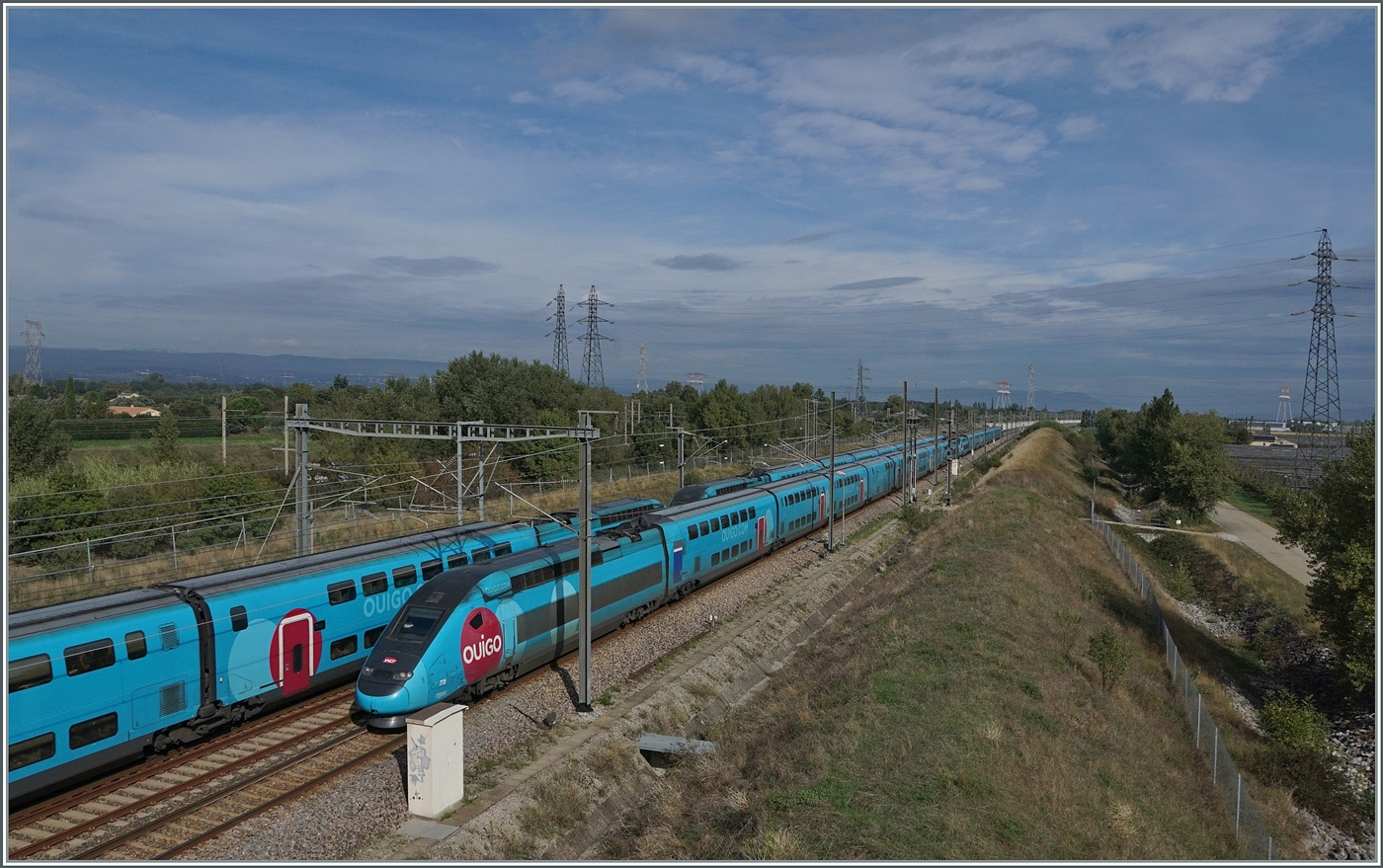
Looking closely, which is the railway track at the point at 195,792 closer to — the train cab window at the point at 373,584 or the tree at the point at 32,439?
the train cab window at the point at 373,584

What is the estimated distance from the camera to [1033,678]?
21438mm

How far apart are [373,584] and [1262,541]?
2735 inches

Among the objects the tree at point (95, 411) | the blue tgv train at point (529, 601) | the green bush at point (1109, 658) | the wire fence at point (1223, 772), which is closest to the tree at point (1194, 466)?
the wire fence at point (1223, 772)

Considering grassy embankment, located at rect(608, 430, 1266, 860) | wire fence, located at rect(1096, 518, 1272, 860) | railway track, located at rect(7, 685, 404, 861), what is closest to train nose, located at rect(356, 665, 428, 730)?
railway track, located at rect(7, 685, 404, 861)

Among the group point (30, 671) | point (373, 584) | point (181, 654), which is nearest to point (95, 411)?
point (373, 584)

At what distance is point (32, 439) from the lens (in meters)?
45.7

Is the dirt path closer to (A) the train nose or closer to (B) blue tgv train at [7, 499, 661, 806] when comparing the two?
(A) the train nose

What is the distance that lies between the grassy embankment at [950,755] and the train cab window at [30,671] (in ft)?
31.4

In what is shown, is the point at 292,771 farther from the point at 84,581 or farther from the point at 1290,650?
the point at 1290,650

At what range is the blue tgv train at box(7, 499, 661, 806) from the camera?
13.3 meters

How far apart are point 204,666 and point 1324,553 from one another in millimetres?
34765

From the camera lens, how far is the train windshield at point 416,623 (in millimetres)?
17156

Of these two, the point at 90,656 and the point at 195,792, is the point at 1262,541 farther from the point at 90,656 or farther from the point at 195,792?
the point at 90,656

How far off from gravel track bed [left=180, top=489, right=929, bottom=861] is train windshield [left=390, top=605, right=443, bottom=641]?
227 cm
